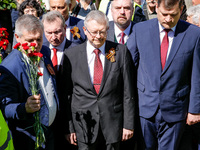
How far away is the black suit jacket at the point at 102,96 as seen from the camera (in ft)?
13.0

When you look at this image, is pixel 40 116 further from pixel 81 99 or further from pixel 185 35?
pixel 185 35

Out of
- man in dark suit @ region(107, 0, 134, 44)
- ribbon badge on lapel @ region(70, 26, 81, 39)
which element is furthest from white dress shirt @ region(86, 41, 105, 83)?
ribbon badge on lapel @ region(70, 26, 81, 39)

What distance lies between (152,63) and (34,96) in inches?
65.9

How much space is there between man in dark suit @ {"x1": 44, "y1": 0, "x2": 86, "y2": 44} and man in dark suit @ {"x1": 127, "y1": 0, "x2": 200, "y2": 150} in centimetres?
112

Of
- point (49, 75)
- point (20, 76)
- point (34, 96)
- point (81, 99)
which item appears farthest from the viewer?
point (81, 99)

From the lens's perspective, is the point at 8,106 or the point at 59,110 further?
the point at 59,110

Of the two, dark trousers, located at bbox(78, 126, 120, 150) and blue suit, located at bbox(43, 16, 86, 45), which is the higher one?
blue suit, located at bbox(43, 16, 86, 45)

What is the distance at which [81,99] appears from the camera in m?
4.01

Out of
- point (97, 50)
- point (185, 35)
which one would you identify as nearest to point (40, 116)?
point (97, 50)

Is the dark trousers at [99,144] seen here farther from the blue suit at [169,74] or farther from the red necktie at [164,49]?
the red necktie at [164,49]

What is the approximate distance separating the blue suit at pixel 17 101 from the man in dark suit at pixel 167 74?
1.40 m

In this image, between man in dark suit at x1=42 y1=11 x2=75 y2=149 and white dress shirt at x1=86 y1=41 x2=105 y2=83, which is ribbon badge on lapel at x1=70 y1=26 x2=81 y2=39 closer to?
man in dark suit at x1=42 y1=11 x2=75 y2=149

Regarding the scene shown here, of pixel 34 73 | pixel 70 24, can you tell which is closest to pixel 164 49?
pixel 34 73

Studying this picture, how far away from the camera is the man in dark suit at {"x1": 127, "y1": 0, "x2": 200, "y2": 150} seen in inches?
154
